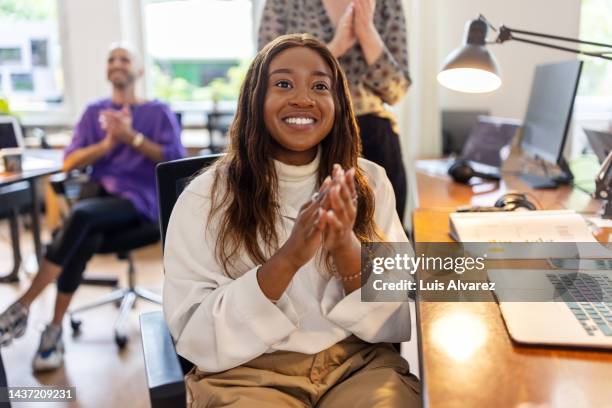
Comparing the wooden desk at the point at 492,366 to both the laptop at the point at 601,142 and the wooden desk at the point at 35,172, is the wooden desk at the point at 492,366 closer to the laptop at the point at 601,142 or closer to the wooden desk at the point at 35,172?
the laptop at the point at 601,142

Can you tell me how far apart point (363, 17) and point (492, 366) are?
118cm

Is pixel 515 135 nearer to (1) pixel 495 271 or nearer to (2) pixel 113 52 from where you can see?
(1) pixel 495 271

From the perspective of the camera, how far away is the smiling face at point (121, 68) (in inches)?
107

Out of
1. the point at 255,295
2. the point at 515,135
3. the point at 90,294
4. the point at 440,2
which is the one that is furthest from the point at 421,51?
the point at 255,295

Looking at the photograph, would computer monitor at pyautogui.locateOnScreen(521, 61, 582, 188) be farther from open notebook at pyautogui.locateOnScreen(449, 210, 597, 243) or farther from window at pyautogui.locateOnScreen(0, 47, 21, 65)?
window at pyautogui.locateOnScreen(0, 47, 21, 65)

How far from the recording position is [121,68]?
2.72m

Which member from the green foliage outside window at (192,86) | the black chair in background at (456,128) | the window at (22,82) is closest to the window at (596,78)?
the black chair in background at (456,128)

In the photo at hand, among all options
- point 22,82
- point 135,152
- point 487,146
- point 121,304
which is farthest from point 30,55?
point 487,146

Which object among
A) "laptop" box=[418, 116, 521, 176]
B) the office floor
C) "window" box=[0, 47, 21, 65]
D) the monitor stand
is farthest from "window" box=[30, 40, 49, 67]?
the monitor stand

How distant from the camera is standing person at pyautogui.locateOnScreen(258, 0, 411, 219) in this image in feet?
5.86

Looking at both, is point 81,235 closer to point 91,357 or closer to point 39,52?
point 91,357

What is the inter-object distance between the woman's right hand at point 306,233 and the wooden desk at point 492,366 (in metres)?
0.22

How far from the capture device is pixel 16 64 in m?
4.78

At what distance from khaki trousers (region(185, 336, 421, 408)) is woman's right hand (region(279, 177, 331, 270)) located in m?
0.23
